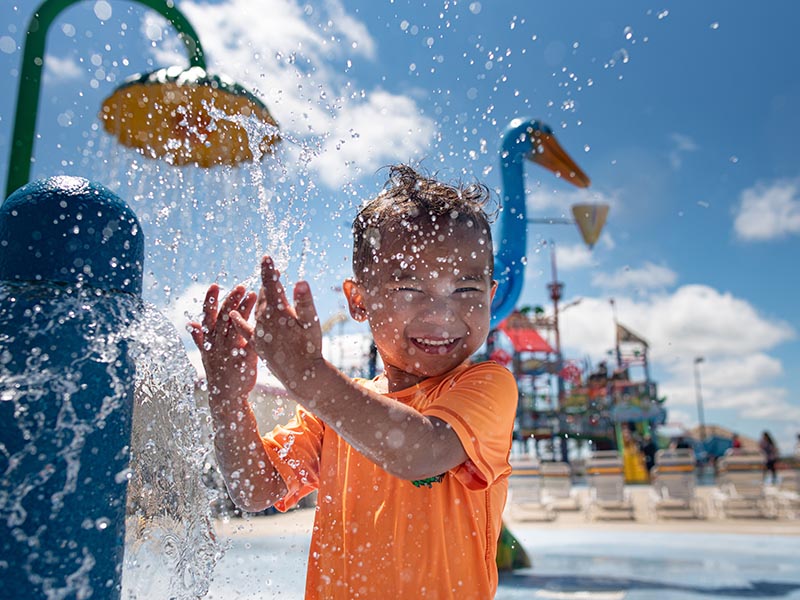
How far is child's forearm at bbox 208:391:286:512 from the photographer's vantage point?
5.16 feet

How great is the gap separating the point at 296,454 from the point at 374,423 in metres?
0.59

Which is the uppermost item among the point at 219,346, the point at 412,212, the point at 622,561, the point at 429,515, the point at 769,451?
the point at 412,212

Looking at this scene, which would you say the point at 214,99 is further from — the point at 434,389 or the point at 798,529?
the point at 798,529

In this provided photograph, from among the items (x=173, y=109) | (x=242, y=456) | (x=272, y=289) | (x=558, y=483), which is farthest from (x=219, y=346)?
(x=558, y=483)

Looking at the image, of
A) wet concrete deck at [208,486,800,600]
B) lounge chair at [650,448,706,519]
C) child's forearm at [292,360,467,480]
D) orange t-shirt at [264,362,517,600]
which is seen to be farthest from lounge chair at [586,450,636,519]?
child's forearm at [292,360,467,480]

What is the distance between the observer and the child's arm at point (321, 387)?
3.70 ft

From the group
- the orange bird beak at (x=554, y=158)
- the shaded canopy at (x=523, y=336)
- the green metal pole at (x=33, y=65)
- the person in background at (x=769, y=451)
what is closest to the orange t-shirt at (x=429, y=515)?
the green metal pole at (x=33, y=65)

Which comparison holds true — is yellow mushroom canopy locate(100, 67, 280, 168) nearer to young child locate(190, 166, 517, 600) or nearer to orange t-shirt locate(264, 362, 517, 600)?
young child locate(190, 166, 517, 600)

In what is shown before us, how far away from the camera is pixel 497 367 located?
151 cm

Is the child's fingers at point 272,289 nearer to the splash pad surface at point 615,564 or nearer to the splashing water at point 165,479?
the splashing water at point 165,479

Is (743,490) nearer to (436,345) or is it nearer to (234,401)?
(436,345)

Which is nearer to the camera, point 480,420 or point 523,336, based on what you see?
point 480,420

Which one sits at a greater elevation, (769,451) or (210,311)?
(210,311)

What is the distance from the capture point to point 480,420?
1.32 meters
